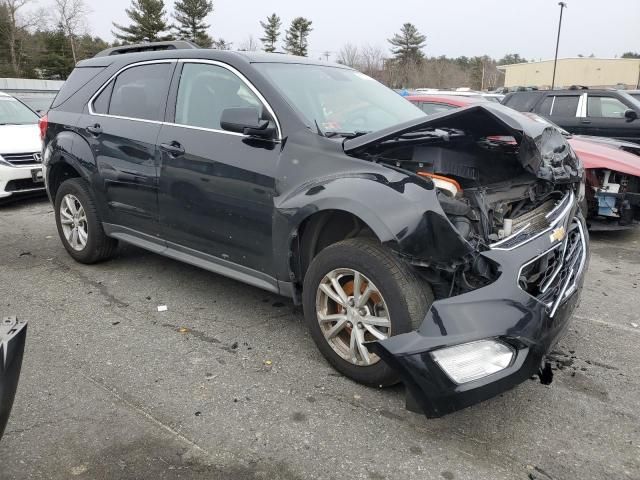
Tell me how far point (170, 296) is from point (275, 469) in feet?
7.57

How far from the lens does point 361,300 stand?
2.93 metres

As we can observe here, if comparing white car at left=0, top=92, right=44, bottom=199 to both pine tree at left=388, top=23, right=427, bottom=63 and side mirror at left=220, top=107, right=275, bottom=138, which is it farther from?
pine tree at left=388, top=23, right=427, bottom=63

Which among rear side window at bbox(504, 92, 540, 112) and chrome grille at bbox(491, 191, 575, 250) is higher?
rear side window at bbox(504, 92, 540, 112)

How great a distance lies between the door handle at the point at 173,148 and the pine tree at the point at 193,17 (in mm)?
55024

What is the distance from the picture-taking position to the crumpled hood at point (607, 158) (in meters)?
6.02

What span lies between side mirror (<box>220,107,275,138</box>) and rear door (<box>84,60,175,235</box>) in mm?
911

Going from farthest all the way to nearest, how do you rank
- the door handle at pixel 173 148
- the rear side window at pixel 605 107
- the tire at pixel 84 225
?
the rear side window at pixel 605 107
the tire at pixel 84 225
the door handle at pixel 173 148

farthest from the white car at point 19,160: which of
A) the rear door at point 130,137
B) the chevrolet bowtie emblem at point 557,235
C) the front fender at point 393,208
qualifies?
the chevrolet bowtie emblem at point 557,235

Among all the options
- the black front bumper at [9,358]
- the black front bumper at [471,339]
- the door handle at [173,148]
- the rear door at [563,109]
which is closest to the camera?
the black front bumper at [9,358]

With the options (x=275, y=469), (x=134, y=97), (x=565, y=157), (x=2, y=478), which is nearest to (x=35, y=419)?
(x=2, y=478)

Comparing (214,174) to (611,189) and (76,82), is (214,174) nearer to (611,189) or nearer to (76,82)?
(76,82)

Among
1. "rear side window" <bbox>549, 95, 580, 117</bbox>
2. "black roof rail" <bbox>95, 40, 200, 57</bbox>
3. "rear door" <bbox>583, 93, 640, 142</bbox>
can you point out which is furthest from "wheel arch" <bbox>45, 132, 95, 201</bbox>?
"rear door" <bbox>583, 93, 640, 142</bbox>

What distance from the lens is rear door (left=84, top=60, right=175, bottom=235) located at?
4145 mm

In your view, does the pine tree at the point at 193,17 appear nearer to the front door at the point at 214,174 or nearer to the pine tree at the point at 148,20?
the pine tree at the point at 148,20
